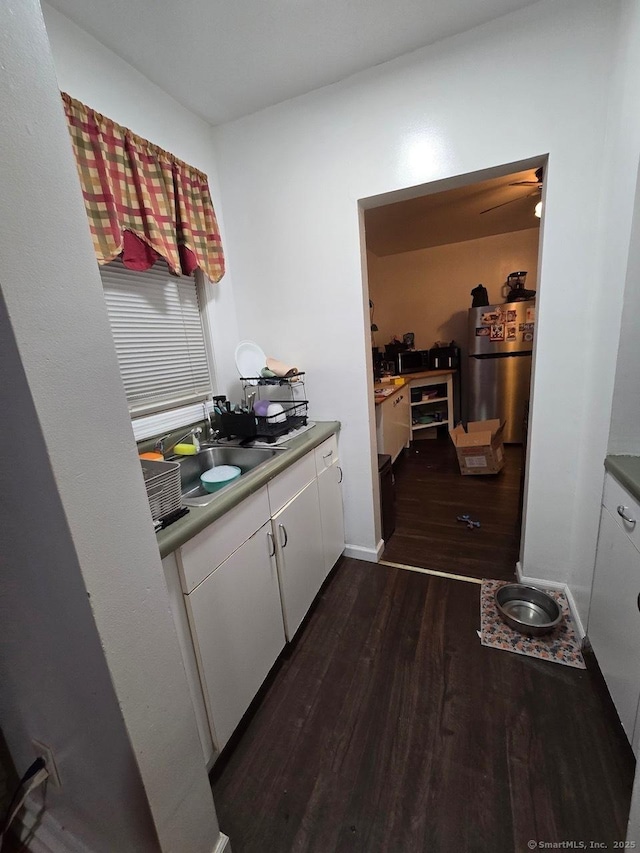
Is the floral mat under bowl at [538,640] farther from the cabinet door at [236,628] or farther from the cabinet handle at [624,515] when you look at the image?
the cabinet door at [236,628]

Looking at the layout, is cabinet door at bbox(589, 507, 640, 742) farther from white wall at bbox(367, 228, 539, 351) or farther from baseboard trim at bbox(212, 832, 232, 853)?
white wall at bbox(367, 228, 539, 351)

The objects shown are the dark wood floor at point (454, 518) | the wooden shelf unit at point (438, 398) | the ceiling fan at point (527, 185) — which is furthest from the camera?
the wooden shelf unit at point (438, 398)

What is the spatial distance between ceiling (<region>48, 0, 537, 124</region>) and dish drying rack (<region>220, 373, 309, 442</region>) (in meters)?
1.36

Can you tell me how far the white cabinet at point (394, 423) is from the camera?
2947 mm

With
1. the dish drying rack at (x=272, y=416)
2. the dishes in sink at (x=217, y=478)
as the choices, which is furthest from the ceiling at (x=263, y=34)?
the dishes in sink at (x=217, y=478)

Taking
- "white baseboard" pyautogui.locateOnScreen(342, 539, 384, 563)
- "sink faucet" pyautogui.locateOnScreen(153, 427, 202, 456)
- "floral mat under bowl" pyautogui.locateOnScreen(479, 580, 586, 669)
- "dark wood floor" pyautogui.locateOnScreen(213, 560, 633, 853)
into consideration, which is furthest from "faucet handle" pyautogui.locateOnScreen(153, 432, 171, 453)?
"floral mat under bowl" pyautogui.locateOnScreen(479, 580, 586, 669)

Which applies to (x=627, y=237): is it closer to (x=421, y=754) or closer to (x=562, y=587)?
(x=562, y=587)

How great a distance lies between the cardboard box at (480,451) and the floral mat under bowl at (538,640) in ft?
4.97

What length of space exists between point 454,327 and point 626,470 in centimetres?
369

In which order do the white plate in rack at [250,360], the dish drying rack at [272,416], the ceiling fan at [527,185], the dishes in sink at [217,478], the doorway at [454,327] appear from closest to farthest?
the dishes in sink at [217,478] → the dish drying rack at [272,416] → the white plate in rack at [250,360] → the doorway at [454,327] → the ceiling fan at [527,185]

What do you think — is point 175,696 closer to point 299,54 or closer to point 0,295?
point 0,295

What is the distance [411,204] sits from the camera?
9.47ft

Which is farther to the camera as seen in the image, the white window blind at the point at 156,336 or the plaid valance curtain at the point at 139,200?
the white window blind at the point at 156,336

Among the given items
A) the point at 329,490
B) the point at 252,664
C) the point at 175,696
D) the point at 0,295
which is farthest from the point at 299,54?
the point at 252,664
